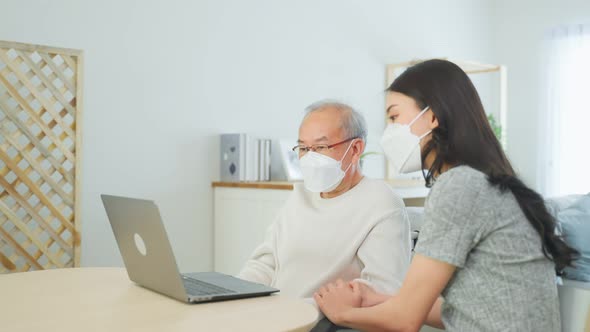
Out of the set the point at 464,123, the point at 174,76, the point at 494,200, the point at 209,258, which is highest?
the point at 174,76

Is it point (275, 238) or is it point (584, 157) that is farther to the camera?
point (584, 157)

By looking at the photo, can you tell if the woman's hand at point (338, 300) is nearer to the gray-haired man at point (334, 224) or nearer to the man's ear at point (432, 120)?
the gray-haired man at point (334, 224)

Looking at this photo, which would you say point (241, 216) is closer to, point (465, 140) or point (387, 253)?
point (387, 253)

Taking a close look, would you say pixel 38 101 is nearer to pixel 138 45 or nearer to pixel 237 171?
pixel 138 45

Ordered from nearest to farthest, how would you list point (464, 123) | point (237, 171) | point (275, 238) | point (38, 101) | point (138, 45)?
point (464, 123)
point (275, 238)
point (38, 101)
point (138, 45)
point (237, 171)

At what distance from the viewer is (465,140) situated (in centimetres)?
130

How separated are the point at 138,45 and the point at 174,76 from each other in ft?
0.80

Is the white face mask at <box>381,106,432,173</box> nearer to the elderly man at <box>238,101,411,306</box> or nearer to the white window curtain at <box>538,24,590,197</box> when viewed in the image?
the elderly man at <box>238,101,411,306</box>

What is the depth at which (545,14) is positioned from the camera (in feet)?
16.9

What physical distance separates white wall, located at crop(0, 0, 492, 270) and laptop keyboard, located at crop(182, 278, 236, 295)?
1779 millimetres

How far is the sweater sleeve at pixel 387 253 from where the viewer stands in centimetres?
172

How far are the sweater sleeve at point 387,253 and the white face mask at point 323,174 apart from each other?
0.71ft

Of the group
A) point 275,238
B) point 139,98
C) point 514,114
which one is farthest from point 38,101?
point 514,114

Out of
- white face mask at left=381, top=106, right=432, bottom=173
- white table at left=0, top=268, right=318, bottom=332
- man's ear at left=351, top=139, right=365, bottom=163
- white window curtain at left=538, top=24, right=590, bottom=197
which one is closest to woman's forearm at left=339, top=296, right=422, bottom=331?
white table at left=0, top=268, right=318, bottom=332
